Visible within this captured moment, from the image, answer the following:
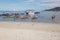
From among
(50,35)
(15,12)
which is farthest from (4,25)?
(50,35)

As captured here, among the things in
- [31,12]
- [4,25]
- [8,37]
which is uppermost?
[31,12]

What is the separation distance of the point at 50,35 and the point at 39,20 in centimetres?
23

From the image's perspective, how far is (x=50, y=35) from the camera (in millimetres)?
1716

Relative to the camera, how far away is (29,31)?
1786mm

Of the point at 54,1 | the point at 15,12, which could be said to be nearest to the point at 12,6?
the point at 15,12

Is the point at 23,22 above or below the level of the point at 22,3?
below

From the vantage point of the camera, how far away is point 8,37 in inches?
72.8

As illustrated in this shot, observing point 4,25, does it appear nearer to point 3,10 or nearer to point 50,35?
point 3,10

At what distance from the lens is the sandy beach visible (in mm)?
1709

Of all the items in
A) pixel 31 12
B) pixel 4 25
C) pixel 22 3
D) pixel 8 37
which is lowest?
pixel 8 37

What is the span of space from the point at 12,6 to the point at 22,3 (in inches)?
5.6

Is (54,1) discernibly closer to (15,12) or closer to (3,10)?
(15,12)

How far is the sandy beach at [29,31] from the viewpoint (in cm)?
171

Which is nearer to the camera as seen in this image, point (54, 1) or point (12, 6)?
point (54, 1)
